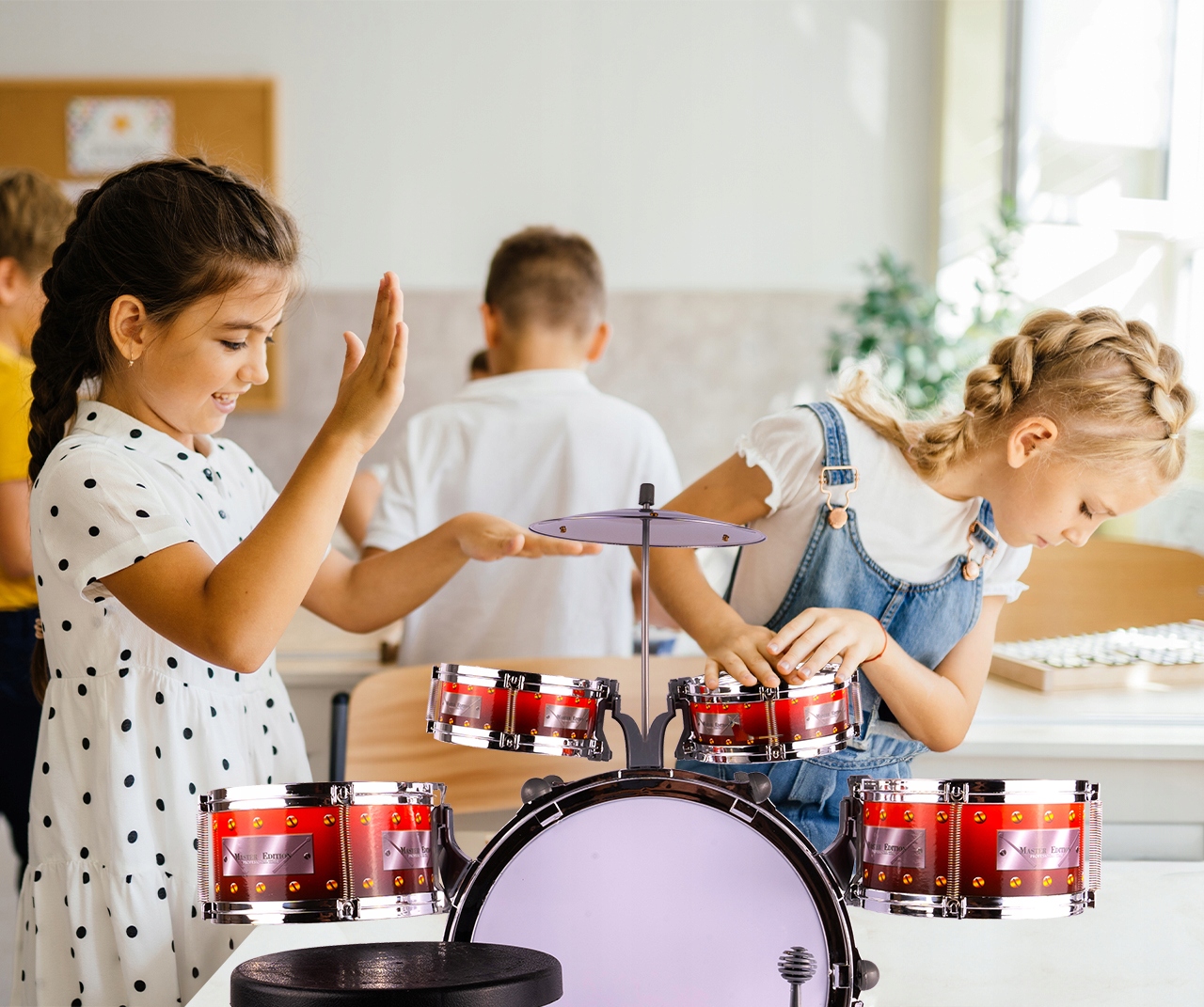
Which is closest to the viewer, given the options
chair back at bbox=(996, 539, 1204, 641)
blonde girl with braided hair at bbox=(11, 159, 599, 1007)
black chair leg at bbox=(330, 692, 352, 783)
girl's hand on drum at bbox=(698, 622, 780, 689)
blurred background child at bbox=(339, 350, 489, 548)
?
girl's hand on drum at bbox=(698, 622, 780, 689)

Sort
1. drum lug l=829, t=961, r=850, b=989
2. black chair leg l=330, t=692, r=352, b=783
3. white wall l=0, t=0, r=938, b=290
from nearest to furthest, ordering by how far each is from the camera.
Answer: drum lug l=829, t=961, r=850, b=989 < black chair leg l=330, t=692, r=352, b=783 < white wall l=0, t=0, r=938, b=290

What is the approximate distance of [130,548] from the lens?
961 millimetres

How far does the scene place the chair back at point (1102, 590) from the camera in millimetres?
1999

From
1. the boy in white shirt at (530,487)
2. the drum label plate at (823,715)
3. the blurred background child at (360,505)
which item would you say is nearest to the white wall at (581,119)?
the blurred background child at (360,505)

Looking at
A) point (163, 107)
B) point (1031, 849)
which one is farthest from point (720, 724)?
point (163, 107)

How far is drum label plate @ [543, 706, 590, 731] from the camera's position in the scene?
92 cm

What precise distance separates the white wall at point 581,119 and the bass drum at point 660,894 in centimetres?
328

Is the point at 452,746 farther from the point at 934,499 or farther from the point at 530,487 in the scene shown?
the point at 934,499

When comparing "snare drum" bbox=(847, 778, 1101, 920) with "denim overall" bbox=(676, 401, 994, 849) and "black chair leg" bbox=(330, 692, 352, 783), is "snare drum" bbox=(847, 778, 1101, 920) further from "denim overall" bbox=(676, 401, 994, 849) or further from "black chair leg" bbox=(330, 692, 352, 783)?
"black chair leg" bbox=(330, 692, 352, 783)

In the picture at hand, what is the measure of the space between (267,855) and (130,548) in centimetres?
31

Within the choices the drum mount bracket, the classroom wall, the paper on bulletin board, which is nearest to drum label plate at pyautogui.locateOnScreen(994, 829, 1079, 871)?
the drum mount bracket

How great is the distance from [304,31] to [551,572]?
2834 mm

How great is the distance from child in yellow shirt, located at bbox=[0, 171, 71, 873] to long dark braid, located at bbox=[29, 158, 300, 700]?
47 centimetres

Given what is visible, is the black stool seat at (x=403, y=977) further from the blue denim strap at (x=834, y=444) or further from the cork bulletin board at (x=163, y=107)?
the cork bulletin board at (x=163, y=107)
